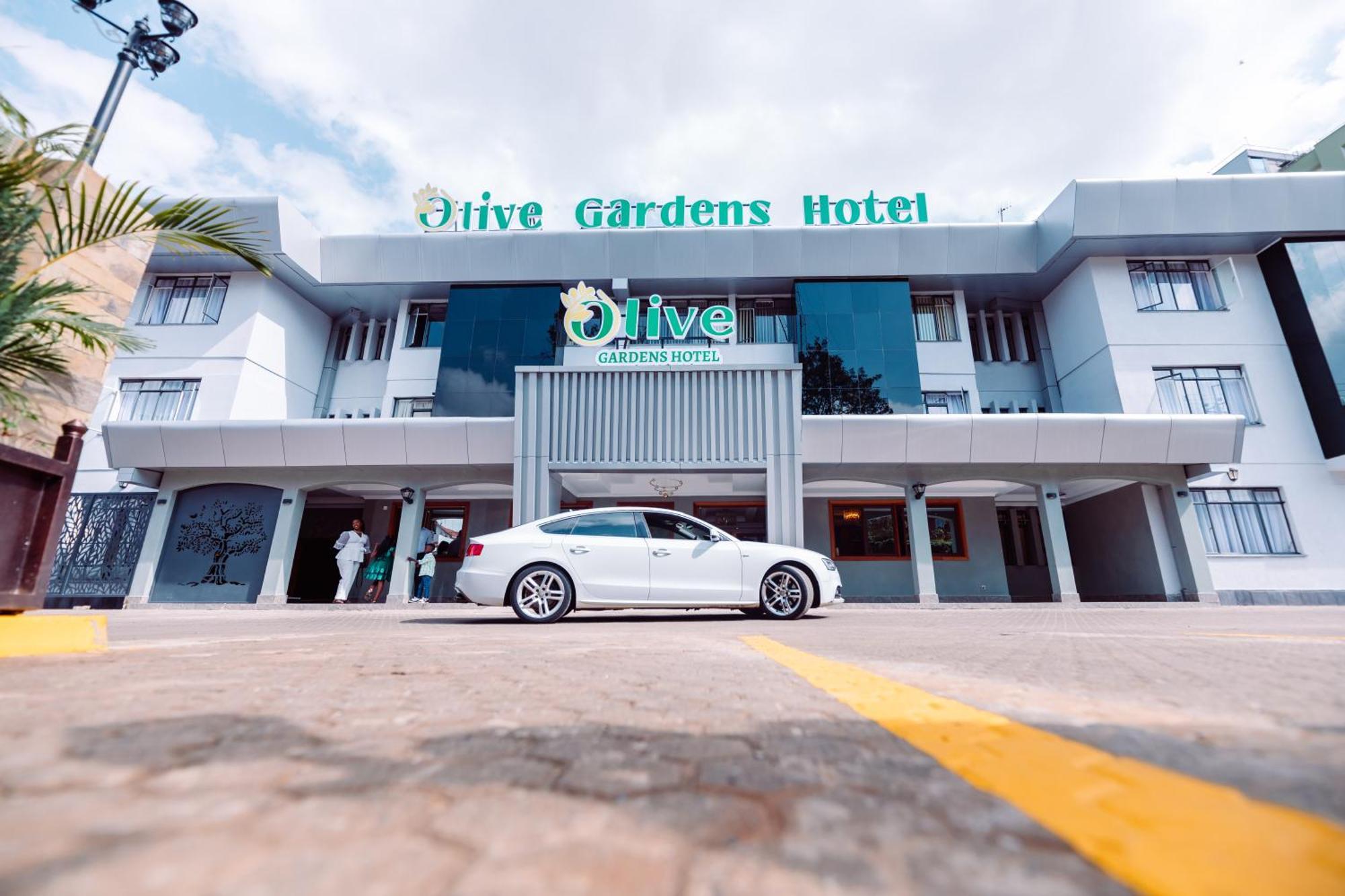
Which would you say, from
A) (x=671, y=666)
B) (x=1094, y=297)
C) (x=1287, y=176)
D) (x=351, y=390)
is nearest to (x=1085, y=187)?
(x=1094, y=297)

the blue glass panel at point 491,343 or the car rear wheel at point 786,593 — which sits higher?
the blue glass panel at point 491,343

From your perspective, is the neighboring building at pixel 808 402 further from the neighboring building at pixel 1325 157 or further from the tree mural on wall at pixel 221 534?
the neighboring building at pixel 1325 157

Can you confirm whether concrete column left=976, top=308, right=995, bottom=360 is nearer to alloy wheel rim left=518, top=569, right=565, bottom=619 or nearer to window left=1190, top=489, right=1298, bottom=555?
window left=1190, top=489, right=1298, bottom=555

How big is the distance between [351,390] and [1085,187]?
22.7 metres

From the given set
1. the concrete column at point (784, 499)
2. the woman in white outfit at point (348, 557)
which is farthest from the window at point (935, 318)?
the woman in white outfit at point (348, 557)

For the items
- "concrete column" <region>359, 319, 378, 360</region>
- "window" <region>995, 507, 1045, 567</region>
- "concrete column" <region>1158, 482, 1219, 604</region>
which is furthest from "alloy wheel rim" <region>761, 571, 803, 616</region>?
"concrete column" <region>359, 319, 378, 360</region>

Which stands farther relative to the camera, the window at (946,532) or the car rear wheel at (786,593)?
the window at (946,532)

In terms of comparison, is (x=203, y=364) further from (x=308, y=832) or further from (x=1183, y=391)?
(x=1183, y=391)

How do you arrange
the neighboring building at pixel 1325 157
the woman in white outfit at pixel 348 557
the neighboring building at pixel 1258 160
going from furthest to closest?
the neighboring building at pixel 1258 160 < the neighboring building at pixel 1325 157 < the woman in white outfit at pixel 348 557

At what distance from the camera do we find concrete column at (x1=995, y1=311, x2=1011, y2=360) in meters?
18.6

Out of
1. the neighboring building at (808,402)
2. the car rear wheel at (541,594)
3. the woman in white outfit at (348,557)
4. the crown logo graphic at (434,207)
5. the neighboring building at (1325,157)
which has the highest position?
the neighboring building at (1325,157)

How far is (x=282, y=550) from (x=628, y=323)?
10855mm

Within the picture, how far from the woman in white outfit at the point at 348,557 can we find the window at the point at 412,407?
467 centimetres

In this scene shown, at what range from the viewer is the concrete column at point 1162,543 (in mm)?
13719
